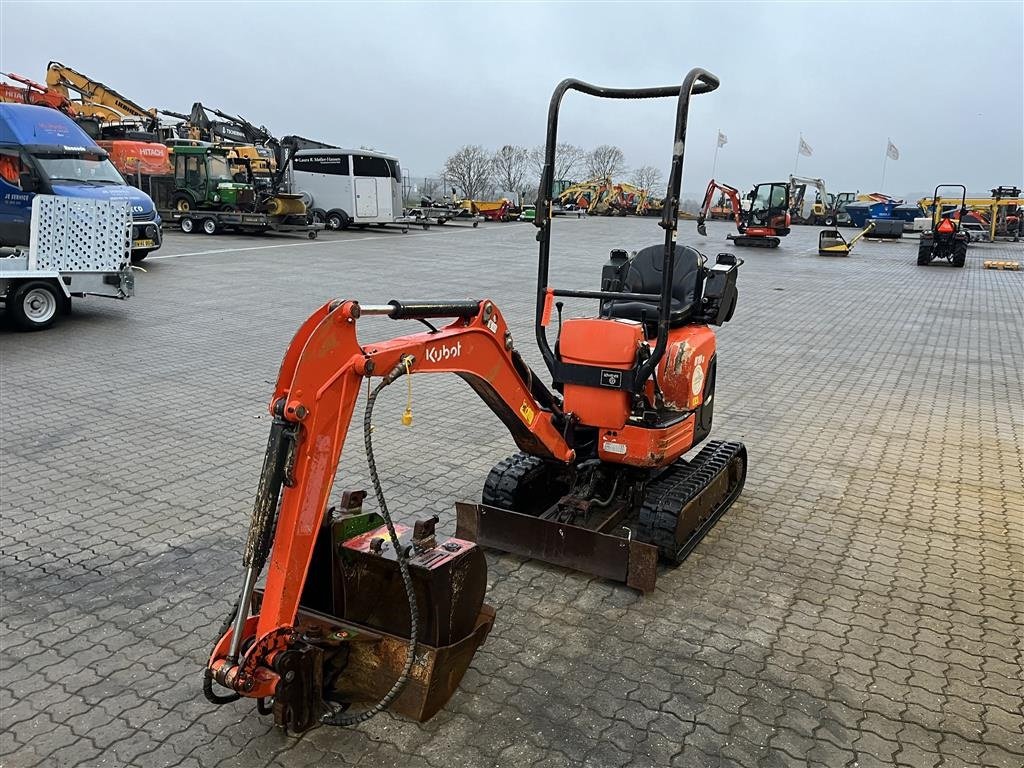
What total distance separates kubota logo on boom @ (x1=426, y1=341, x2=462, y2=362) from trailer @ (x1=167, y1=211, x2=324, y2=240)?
23.4 m

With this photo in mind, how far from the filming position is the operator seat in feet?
16.5

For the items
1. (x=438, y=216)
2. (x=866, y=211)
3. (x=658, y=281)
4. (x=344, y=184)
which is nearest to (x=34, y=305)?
(x=658, y=281)

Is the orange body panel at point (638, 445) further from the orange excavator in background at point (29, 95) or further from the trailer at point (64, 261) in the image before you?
the orange excavator in background at point (29, 95)

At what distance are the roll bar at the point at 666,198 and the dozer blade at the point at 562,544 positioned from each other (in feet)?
2.94

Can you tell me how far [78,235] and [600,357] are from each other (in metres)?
9.53

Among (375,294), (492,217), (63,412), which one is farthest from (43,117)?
(492,217)

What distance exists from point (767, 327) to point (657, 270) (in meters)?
8.19

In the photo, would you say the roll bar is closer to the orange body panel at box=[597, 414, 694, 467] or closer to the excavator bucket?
the orange body panel at box=[597, 414, 694, 467]

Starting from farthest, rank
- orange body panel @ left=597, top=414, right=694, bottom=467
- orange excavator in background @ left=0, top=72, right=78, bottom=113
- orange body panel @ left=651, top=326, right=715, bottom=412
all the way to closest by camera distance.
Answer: orange excavator in background @ left=0, top=72, right=78, bottom=113 < orange body panel @ left=651, top=326, right=715, bottom=412 < orange body panel @ left=597, top=414, right=694, bottom=467

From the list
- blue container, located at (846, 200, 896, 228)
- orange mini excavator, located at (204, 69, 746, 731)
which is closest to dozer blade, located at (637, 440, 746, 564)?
orange mini excavator, located at (204, 69, 746, 731)

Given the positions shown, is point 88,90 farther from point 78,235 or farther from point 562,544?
point 562,544

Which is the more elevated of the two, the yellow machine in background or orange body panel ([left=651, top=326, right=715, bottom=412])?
the yellow machine in background

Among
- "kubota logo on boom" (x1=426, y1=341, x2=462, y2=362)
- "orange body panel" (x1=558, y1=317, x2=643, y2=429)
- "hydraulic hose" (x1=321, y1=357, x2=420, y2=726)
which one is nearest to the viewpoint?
"hydraulic hose" (x1=321, y1=357, x2=420, y2=726)

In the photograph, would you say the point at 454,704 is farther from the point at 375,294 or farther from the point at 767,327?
the point at 375,294
